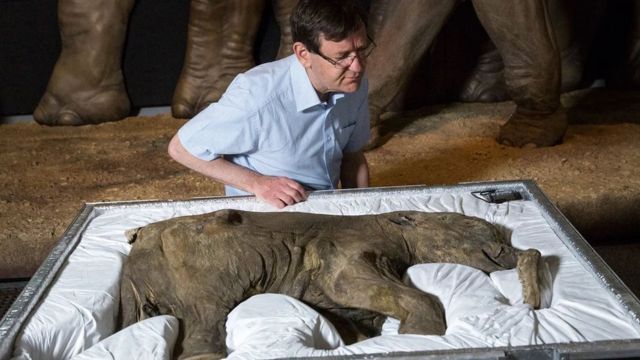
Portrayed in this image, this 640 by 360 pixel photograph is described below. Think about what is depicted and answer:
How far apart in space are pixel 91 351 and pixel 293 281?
409 millimetres

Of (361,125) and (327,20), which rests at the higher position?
(327,20)

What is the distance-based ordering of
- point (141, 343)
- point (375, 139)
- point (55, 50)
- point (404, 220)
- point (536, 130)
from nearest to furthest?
point (141, 343) < point (404, 220) < point (536, 130) < point (375, 139) < point (55, 50)

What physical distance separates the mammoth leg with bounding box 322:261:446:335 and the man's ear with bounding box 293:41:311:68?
514 mm

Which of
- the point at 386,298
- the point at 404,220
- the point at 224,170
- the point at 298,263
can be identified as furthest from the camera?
the point at 224,170

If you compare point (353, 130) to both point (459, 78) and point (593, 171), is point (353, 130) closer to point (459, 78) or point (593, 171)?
point (593, 171)

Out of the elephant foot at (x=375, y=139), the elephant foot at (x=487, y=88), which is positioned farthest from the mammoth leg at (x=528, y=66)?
the elephant foot at (x=487, y=88)

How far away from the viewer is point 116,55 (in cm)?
397

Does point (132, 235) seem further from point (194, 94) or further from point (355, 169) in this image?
point (194, 94)

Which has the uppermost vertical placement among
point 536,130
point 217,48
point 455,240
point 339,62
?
point 339,62

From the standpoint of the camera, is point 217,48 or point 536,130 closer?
point 536,130

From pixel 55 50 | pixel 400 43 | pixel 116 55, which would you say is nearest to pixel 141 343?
pixel 400 43

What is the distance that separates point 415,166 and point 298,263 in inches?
58.0

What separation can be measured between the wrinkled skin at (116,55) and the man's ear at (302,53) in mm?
1836

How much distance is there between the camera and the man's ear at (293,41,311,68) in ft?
6.64
